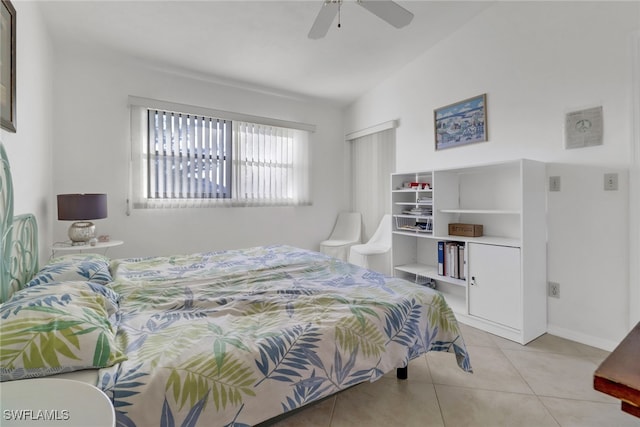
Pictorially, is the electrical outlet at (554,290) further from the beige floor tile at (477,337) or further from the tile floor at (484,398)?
the beige floor tile at (477,337)

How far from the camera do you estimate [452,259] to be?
280 centimetres

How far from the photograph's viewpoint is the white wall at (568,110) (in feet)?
6.70

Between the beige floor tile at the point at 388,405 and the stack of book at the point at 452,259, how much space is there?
4.37 feet

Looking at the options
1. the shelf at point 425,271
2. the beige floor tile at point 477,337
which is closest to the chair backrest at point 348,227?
the shelf at point 425,271

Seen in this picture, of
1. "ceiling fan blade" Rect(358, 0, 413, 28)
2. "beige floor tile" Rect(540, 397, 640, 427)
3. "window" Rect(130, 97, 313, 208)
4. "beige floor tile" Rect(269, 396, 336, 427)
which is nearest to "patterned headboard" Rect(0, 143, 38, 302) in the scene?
"beige floor tile" Rect(269, 396, 336, 427)

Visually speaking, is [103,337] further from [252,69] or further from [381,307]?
[252,69]

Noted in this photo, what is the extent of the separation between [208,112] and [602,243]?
4.08 m

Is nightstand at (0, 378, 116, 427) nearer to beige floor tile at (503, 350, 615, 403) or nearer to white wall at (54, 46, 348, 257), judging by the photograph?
beige floor tile at (503, 350, 615, 403)

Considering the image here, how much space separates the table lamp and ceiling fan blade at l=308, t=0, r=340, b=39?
2366mm

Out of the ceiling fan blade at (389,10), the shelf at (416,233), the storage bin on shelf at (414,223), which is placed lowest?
the shelf at (416,233)

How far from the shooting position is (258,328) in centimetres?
125

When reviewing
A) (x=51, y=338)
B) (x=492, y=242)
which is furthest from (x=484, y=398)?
(x=51, y=338)

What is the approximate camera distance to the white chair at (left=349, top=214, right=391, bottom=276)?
3.71m

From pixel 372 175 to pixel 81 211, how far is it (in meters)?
3.48
